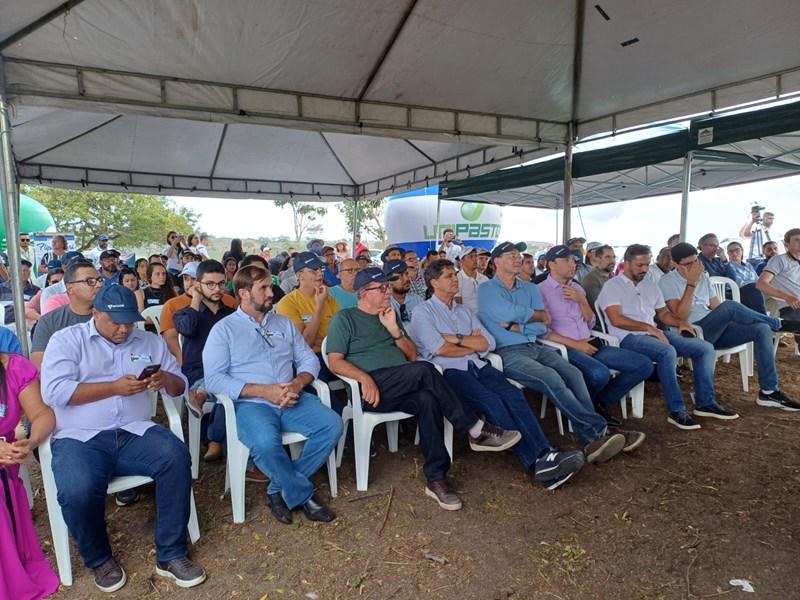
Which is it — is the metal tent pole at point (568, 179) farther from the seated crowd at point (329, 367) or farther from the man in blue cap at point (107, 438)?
the man in blue cap at point (107, 438)

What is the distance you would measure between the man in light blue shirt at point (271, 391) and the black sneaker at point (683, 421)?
270 cm

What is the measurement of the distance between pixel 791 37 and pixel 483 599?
4847mm

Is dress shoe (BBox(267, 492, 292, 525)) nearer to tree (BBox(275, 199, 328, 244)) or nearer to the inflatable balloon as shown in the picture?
the inflatable balloon

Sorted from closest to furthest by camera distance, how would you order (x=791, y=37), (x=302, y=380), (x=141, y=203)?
(x=302, y=380) < (x=791, y=37) < (x=141, y=203)

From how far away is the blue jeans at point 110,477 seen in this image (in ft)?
6.73

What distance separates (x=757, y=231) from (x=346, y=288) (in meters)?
8.71

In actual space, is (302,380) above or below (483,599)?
above

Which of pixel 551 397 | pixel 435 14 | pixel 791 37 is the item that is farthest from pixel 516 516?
pixel 791 37

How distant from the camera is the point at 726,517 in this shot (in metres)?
2.64

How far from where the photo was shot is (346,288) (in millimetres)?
4402

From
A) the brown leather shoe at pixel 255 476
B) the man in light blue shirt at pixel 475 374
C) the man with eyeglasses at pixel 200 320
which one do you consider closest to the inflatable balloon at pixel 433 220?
the man in light blue shirt at pixel 475 374

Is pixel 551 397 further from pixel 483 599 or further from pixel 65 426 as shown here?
pixel 65 426

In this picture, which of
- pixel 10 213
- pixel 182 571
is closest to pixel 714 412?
pixel 182 571

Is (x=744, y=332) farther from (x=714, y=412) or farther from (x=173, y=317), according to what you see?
(x=173, y=317)
